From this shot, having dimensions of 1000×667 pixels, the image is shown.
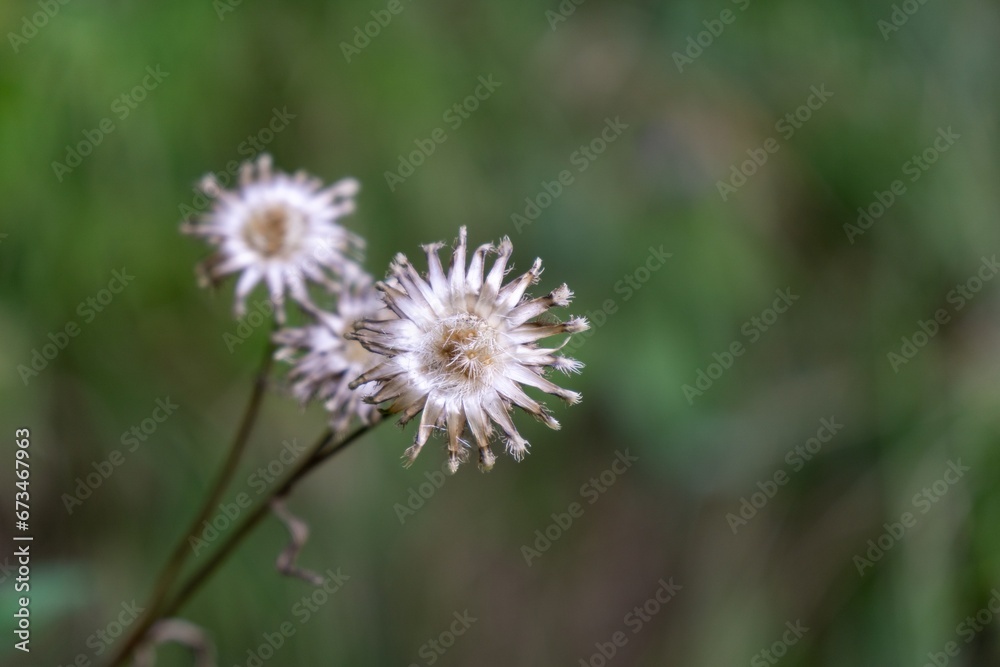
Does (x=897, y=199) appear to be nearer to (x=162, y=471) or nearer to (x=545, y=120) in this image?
(x=545, y=120)

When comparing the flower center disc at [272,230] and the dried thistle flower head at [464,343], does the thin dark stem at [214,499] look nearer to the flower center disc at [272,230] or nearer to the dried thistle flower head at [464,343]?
the flower center disc at [272,230]

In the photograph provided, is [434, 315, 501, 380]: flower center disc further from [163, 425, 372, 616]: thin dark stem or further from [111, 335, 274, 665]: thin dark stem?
[111, 335, 274, 665]: thin dark stem

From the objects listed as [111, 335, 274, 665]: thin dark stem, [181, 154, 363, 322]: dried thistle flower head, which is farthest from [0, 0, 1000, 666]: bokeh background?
[181, 154, 363, 322]: dried thistle flower head

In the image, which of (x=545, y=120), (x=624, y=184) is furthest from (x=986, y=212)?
(x=545, y=120)

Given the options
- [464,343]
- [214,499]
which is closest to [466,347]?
[464,343]

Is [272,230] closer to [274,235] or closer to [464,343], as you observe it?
[274,235]

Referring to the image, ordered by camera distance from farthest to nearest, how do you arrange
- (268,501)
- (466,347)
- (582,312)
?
(582,312) < (268,501) < (466,347)

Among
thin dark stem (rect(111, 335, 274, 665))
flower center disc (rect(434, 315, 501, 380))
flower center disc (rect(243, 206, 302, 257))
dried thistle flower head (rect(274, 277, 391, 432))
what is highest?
flower center disc (rect(434, 315, 501, 380))
